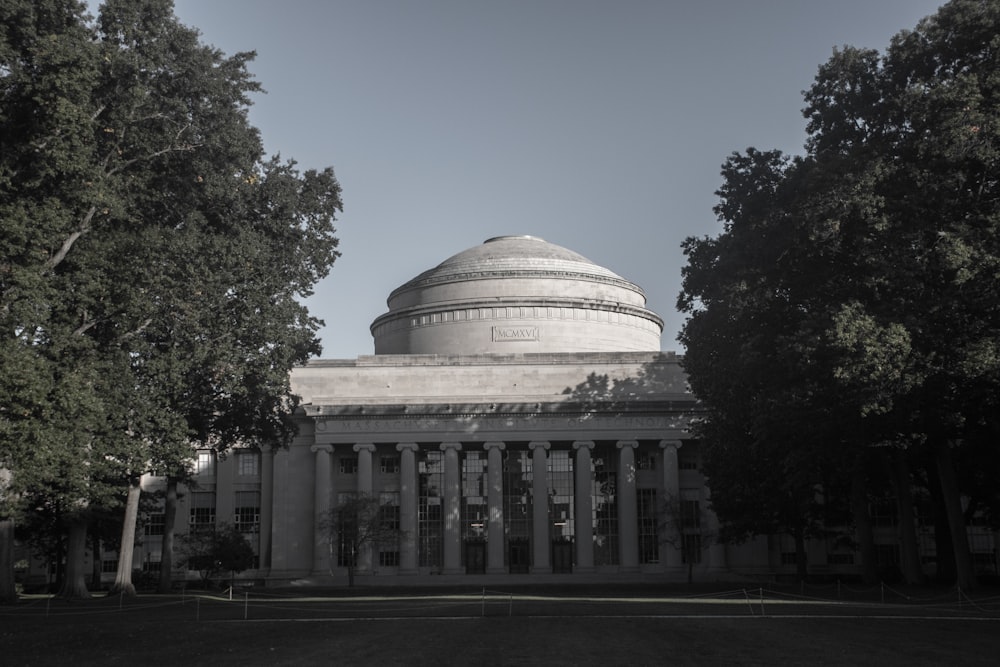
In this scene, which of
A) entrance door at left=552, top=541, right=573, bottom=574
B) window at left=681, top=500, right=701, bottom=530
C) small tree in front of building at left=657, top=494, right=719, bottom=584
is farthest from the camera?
entrance door at left=552, top=541, right=573, bottom=574

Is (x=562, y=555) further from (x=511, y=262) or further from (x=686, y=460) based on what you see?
(x=511, y=262)

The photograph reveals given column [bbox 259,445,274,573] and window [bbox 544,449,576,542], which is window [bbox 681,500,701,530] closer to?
→ window [bbox 544,449,576,542]

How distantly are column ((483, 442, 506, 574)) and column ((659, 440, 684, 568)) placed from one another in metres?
10.8

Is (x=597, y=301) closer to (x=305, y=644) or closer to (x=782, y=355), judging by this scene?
(x=782, y=355)

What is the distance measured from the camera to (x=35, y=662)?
22172 millimetres

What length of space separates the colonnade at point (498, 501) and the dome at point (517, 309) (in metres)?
12.4

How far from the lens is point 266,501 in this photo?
3054 inches

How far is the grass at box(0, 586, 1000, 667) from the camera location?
73.2 ft

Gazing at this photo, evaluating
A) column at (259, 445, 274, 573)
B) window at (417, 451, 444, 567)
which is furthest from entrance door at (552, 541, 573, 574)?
column at (259, 445, 274, 573)

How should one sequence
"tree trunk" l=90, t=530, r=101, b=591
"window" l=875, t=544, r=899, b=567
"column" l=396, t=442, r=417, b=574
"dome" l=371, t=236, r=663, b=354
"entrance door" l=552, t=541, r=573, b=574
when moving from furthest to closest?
"dome" l=371, t=236, r=663, b=354 < "entrance door" l=552, t=541, r=573, b=574 < "window" l=875, t=544, r=899, b=567 < "column" l=396, t=442, r=417, b=574 < "tree trunk" l=90, t=530, r=101, b=591

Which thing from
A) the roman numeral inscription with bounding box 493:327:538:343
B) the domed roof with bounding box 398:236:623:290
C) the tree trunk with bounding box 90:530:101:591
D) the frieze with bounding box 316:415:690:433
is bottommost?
the tree trunk with bounding box 90:530:101:591

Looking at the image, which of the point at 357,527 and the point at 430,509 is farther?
the point at 430,509

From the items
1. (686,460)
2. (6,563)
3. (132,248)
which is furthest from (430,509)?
(132,248)

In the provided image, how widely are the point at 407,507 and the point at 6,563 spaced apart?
36.2m
